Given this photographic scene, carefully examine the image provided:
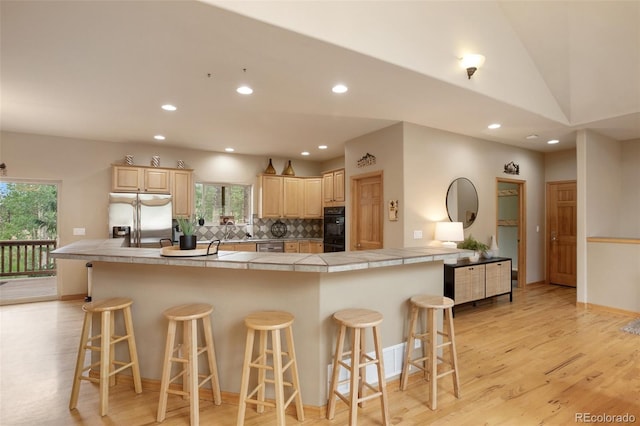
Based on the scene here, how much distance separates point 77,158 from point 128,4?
4445 millimetres

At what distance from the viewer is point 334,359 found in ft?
7.14

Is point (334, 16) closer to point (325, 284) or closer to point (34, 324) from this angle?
point (325, 284)

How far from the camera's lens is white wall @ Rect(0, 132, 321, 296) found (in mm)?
4965

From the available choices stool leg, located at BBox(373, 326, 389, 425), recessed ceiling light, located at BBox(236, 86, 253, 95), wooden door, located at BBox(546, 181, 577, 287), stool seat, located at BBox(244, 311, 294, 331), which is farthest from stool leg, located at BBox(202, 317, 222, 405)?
wooden door, located at BBox(546, 181, 577, 287)

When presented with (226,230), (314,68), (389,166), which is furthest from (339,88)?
(226,230)

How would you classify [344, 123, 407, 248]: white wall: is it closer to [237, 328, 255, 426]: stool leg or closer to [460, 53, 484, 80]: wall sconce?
[460, 53, 484, 80]: wall sconce

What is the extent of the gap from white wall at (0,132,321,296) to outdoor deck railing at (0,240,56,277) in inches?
19.6

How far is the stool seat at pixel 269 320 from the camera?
196 centimetres

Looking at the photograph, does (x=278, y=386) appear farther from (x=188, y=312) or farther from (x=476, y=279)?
(x=476, y=279)

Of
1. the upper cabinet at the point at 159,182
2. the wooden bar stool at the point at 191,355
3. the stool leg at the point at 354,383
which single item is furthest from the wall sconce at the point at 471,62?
the upper cabinet at the point at 159,182

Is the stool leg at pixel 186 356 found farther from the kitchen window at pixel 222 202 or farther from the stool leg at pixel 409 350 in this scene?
the kitchen window at pixel 222 202

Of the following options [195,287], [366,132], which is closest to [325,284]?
[195,287]

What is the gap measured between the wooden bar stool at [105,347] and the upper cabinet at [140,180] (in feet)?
10.9

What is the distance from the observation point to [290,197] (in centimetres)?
671
